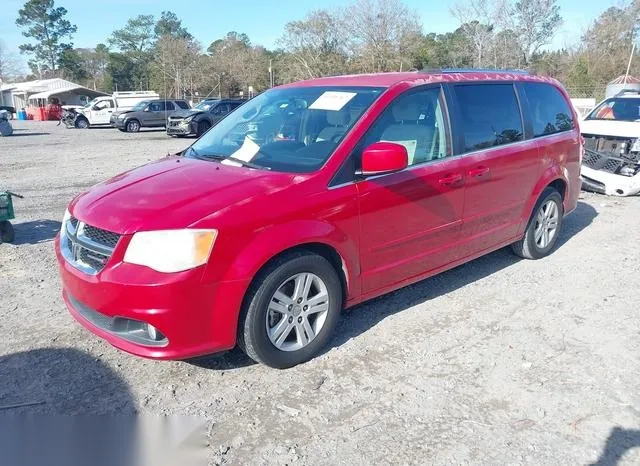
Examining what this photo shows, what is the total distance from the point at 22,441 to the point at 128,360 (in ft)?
2.75

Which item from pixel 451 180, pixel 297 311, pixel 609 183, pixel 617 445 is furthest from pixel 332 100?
pixel 609 183

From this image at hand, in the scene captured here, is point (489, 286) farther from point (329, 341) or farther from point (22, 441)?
point (22, 441)

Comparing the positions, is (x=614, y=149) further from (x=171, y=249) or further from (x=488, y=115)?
(x=171, y=249)

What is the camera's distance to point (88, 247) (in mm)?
3145

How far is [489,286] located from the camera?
4.85m

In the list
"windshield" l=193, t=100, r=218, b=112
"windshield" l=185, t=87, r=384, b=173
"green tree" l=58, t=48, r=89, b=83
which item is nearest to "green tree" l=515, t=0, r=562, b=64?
"windshield" l=193, t=100, r=218, b=112

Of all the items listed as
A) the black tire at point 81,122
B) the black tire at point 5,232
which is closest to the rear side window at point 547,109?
the black tire at point 5,232

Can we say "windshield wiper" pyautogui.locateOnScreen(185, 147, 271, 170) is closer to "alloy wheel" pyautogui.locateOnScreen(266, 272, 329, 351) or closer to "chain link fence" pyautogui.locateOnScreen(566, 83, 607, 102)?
"alloy wheel" pyautogui.locateOnScreen(266, 272, 329, 351)

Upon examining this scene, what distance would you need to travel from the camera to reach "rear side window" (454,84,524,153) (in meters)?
4.37

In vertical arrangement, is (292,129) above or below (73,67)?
below

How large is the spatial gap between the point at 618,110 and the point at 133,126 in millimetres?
23398

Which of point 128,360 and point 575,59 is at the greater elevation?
point 575,59

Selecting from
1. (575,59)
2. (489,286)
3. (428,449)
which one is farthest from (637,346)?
(575,59)

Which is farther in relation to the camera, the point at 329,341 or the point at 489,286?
the point at 489,286
